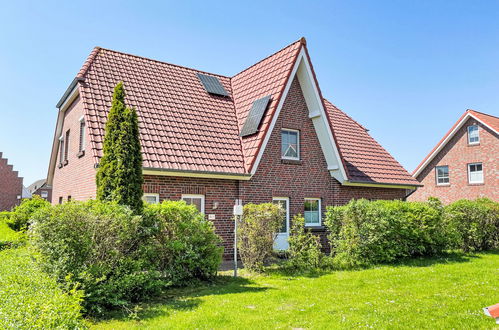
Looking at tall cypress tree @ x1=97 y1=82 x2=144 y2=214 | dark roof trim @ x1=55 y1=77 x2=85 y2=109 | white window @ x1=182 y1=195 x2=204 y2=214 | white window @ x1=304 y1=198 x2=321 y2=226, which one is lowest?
white window @ x1=304 y1=198 x2=321 y2=226

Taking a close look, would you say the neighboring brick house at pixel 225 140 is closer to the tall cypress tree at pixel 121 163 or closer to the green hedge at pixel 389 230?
the tall cypress tree at pixel 121 163

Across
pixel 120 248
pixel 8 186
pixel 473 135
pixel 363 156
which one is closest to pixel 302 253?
pixel 120 248

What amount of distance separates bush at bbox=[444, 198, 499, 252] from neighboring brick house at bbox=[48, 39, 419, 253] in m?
3.31

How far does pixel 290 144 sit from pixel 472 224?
7522mm

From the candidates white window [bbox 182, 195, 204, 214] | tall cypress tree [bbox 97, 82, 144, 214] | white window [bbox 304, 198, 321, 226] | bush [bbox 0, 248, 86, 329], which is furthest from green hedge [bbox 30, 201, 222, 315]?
white window [bbox 304, 198, 321, 226]

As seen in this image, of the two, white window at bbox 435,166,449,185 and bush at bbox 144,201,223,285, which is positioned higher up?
white window at bbox 435,166,449,185

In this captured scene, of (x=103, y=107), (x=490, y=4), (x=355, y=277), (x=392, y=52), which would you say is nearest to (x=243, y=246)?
(x=355, y=277)

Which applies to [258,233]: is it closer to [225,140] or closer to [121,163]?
[121,163]

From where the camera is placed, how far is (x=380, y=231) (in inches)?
476

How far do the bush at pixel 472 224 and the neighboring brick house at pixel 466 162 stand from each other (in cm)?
1329

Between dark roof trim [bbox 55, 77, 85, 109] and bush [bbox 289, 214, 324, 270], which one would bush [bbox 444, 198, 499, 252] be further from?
dark roof trim [bbox 55, 77, 85, 109]

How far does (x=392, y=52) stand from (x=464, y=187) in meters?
19.0

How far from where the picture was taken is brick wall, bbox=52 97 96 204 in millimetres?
12891

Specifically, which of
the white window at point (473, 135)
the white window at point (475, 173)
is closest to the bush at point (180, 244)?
the white window at point (475, 173)
